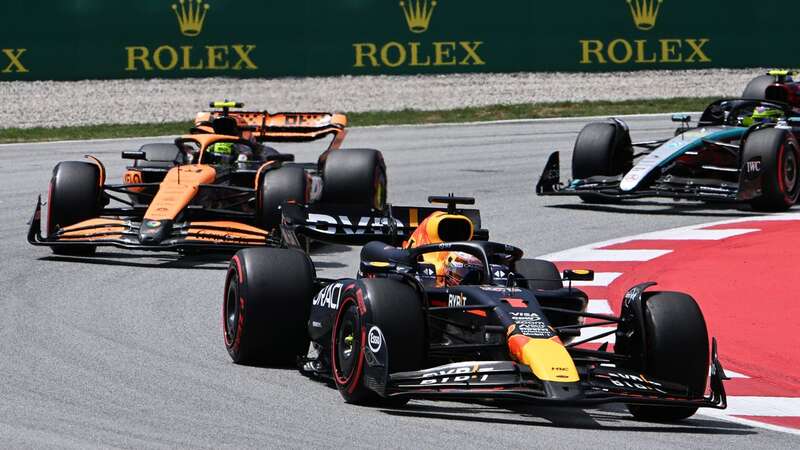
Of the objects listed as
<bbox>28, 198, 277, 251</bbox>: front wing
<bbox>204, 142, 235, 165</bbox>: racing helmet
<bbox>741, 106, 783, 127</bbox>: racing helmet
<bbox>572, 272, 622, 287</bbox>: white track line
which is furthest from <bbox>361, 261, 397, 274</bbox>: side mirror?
<bbox>741, 106, 783, 127</bbox>: racing helmet

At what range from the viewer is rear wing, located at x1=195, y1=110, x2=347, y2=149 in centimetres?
1753

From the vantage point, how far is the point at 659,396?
26.9 ft

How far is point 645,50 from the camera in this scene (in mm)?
31266

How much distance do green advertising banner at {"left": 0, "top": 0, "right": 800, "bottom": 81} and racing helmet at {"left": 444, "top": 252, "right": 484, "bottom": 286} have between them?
21563 mm

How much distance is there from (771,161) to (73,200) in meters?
7.73

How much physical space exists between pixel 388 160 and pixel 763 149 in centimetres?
762

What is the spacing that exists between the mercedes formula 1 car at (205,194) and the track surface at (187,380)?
0.89 feet

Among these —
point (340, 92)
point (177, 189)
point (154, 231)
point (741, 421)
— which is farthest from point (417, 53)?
point (741, 421)

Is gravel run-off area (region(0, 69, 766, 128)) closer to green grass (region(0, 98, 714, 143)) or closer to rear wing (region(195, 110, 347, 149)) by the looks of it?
green grass (region(0, 98, 714, 143))

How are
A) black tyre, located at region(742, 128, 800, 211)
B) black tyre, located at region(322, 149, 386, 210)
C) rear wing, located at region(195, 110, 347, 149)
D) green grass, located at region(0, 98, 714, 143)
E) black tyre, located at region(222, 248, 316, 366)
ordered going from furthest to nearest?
green grass, located at region(0, 98, 714, 143) < black tyre, located at region(742, 128, 800, 211) < rear wing, located at region(195, 110, 347, 149) < black tyre, located at region(322, 149, 386, 210) < black tyre, located at region(222, 248, 316, 366)

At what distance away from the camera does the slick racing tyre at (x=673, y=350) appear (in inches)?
329

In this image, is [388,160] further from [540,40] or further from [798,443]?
[798,443]

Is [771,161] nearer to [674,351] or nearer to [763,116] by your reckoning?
[763,116]

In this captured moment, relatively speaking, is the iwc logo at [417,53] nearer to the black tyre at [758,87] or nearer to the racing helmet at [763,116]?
Answer: the black tyre at [758,87]
